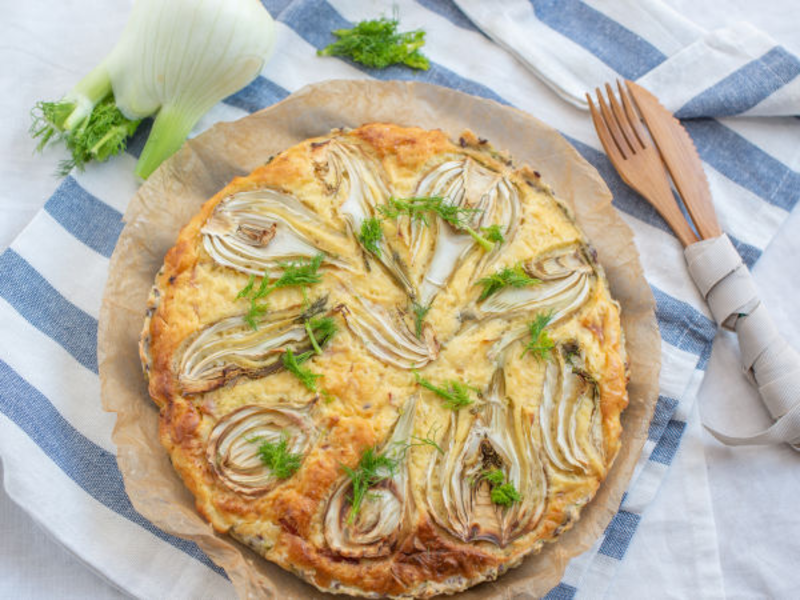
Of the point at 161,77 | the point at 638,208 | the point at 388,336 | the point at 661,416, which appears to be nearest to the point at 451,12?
the point at 638,208

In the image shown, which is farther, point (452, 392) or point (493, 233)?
point (493, 233)

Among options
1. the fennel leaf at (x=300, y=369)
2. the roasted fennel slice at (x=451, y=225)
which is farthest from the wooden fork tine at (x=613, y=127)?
the fennel leaf at (x=300, y=369)

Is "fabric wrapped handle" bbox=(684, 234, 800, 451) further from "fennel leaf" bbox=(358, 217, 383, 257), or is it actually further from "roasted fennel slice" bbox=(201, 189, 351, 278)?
"roasted fennel slice" bbox=(201, 189, 351, 278)

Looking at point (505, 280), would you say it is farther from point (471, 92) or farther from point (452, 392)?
point (471, 92)

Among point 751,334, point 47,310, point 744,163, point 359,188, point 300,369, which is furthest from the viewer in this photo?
point 744,163

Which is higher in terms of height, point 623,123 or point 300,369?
point 623,123

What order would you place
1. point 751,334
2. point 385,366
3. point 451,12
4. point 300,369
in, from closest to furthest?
point 300,369
point 385,366
point 751,334
point 451,12
